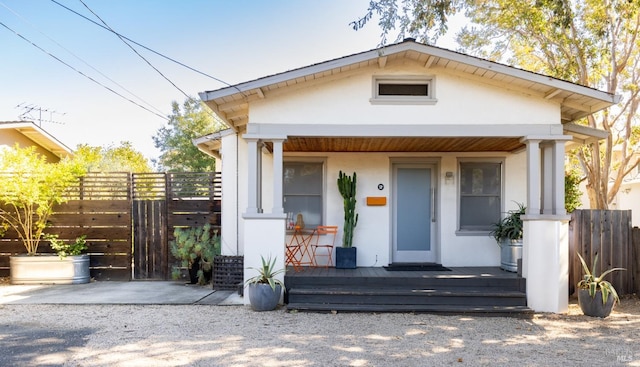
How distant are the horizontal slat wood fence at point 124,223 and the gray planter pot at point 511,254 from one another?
217 inches

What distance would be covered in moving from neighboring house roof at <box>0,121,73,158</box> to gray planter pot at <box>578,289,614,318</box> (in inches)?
559

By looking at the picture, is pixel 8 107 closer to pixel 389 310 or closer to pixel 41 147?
pixel 41 147

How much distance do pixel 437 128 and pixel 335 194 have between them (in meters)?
2.45

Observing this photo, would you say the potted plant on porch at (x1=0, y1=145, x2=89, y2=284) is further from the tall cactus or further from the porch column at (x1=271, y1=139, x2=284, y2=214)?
the tall cactus

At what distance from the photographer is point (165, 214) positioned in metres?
8.80

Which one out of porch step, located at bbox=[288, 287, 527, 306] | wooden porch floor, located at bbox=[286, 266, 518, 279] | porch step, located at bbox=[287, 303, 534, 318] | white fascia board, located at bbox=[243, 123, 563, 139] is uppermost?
white fascia board, located at bbox=[243, 123, 563, 139]

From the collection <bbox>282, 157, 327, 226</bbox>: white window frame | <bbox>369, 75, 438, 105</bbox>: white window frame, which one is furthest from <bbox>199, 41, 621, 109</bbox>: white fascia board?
<bbox>282, 157, 327, 226</bbox>: white window frame

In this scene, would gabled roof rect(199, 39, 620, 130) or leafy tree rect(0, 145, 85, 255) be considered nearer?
gabled roof rect(199, 39, 620, 130)

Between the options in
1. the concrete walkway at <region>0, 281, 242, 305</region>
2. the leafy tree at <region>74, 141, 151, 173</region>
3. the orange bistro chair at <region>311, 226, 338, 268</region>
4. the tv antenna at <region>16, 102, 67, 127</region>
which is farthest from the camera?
the leafy tree at <region>74, 141, 151, 173</region>

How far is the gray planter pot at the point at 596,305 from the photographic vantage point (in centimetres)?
594

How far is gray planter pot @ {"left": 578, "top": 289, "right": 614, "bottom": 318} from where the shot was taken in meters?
5.94

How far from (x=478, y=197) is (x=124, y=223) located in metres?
6.81

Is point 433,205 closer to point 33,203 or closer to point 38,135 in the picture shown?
point 33,203

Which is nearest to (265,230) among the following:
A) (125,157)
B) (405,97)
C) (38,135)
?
(405,97)
